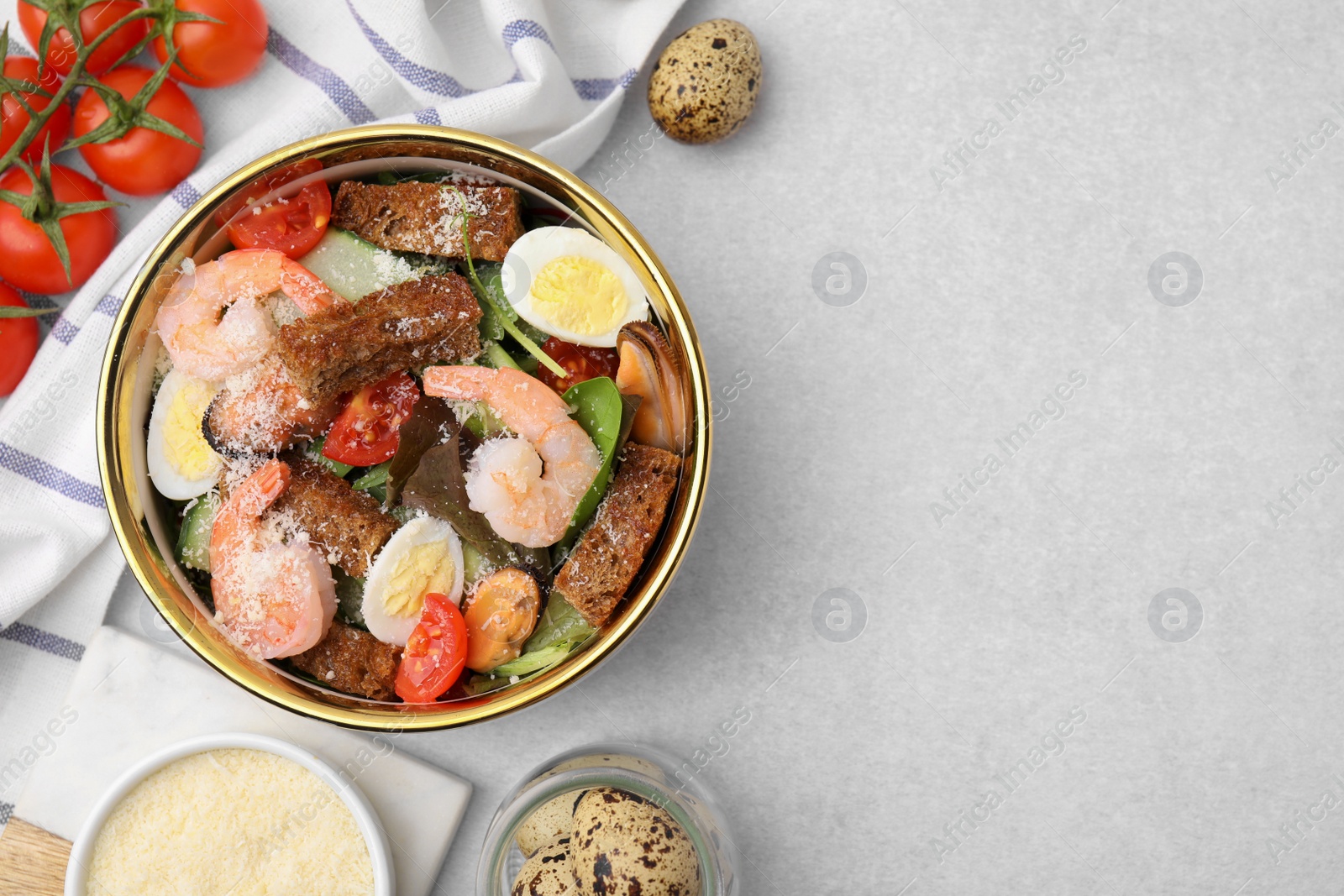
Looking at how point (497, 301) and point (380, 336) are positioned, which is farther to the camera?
point (497, 301)

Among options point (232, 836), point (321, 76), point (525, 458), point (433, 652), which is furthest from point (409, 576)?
point (321, 76)

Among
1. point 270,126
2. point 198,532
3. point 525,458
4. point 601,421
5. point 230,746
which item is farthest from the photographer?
point 270,126

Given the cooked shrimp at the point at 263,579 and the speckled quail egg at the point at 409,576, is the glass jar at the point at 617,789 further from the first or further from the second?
the cooked shrimp at the point at 263,579

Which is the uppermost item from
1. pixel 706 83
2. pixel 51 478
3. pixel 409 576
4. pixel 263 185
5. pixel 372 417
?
pixel 706 83

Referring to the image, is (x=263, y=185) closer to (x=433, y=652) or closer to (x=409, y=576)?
(x=409, y=576)

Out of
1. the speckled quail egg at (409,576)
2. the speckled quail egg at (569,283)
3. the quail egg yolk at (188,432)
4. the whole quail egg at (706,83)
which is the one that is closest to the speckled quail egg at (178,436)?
the quail egg yolk at (188,432)
